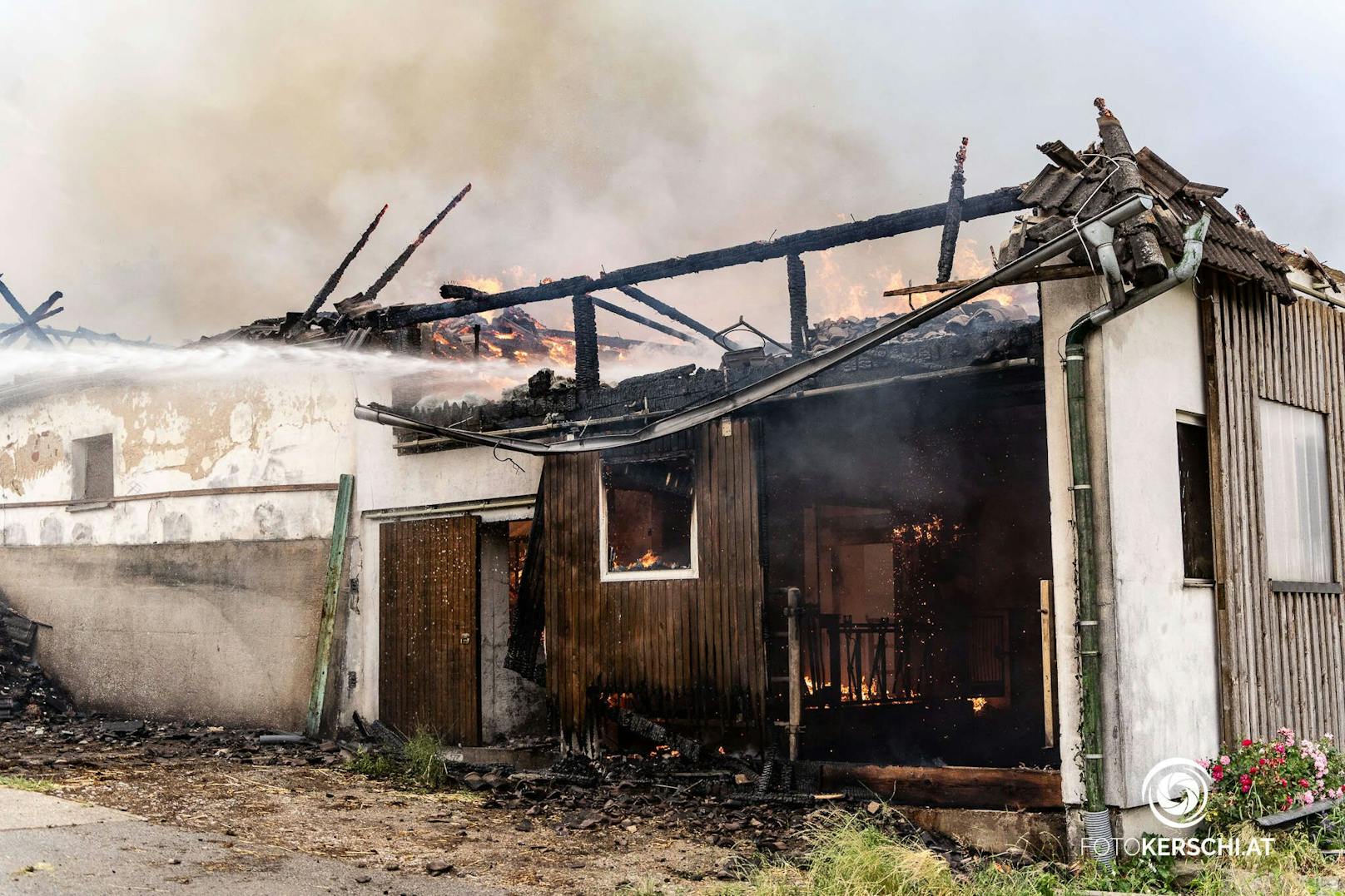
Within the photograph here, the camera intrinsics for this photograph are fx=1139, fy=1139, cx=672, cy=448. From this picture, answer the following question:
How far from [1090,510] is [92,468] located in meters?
13.5

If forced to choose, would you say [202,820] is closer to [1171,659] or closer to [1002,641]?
[1171,659]

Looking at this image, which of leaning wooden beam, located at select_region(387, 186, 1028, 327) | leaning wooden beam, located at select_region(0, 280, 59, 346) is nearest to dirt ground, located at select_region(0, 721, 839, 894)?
leaning wooden beam, located at select_region(387, 186, 1028, 327)

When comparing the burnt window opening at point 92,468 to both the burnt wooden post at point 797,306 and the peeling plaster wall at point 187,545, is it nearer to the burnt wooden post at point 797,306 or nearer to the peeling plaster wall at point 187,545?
the peeling plaster wall at point 187,545

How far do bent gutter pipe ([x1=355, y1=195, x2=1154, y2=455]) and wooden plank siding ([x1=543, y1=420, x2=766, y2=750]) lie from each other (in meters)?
0.73

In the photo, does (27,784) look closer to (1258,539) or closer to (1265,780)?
(1265,780)

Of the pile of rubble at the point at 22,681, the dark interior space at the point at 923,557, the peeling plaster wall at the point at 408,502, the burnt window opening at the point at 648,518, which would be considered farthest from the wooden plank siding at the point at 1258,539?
the pile of rubble at the point at 22,681

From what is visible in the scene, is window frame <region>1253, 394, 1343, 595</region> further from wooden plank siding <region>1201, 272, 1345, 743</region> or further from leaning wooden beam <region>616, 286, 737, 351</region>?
leaning wooden beam <region>616, 286, 737, 351</region>

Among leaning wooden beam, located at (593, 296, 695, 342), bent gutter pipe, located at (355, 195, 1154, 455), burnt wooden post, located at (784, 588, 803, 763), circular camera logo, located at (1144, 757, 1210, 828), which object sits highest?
leaning wooden beam, located at (593, 296, 695, 342)

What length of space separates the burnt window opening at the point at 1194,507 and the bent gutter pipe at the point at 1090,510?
143 cm

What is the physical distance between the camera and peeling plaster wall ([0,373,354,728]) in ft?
41.9

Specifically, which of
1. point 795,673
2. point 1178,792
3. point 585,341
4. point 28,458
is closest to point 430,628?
point 585,341

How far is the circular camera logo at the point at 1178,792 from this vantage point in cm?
734

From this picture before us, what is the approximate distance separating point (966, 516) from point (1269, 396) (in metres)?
4.53

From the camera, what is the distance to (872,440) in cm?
1041
